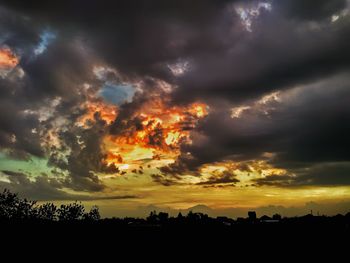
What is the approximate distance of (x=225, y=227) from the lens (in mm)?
59938

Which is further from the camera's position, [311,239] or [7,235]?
[311,239]

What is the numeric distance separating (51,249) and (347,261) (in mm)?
32872

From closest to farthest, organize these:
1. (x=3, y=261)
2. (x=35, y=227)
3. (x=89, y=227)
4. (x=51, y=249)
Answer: (x=3, y=261), (x=51, y=249), (x=35, y=227), (x=89, y=227)

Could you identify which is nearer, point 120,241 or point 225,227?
point 120,241

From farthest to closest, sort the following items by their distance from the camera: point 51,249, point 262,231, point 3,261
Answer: point 262,231, point 51,249, point 3,261

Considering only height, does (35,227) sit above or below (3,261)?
above

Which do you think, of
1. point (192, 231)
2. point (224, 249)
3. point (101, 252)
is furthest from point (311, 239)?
point (101, 252)

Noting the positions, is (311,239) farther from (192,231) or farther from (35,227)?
(35,227)

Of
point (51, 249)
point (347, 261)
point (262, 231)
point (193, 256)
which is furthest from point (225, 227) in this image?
point (51, 249)

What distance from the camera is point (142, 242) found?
163 ft

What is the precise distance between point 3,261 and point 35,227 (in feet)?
33.3

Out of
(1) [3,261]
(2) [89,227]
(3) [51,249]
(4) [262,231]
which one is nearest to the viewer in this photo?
(1) [3,261]

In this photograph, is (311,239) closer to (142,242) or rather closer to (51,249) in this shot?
(142,242)

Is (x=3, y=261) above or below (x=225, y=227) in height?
below
